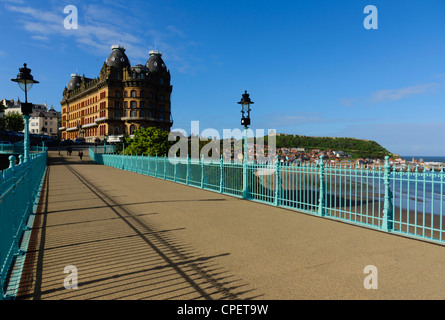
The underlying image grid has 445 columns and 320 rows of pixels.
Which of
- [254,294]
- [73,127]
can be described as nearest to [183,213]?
[254,294]

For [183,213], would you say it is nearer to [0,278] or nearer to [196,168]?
[0,278]

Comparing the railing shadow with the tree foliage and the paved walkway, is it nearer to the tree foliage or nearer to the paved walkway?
the paved walkway

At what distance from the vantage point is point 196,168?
16297 mm

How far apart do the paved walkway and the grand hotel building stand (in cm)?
7118

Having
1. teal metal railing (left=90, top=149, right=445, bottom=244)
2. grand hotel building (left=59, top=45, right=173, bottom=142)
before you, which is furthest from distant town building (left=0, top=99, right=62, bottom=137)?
teal metal railing (left=90, top=149, right=445, bottom=244)

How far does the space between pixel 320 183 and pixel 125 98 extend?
77372mm

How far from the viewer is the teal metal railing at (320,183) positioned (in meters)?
6.84

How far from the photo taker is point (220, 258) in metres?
5.22

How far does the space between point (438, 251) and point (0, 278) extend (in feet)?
22.8

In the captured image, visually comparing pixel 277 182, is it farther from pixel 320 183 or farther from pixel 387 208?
pixel 387 208

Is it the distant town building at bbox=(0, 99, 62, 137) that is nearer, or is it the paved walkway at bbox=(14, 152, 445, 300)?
the paved walkway at bbox=(14, 152, 445, 300)

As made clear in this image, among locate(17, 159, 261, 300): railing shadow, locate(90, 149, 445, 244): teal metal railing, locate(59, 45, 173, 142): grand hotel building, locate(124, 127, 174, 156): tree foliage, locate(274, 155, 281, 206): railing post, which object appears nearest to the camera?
locate(17, 159, 261, 300): railing shadow

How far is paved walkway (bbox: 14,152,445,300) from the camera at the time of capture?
13.1ft

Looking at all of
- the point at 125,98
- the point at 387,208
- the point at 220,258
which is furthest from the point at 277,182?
the point at 125,98
